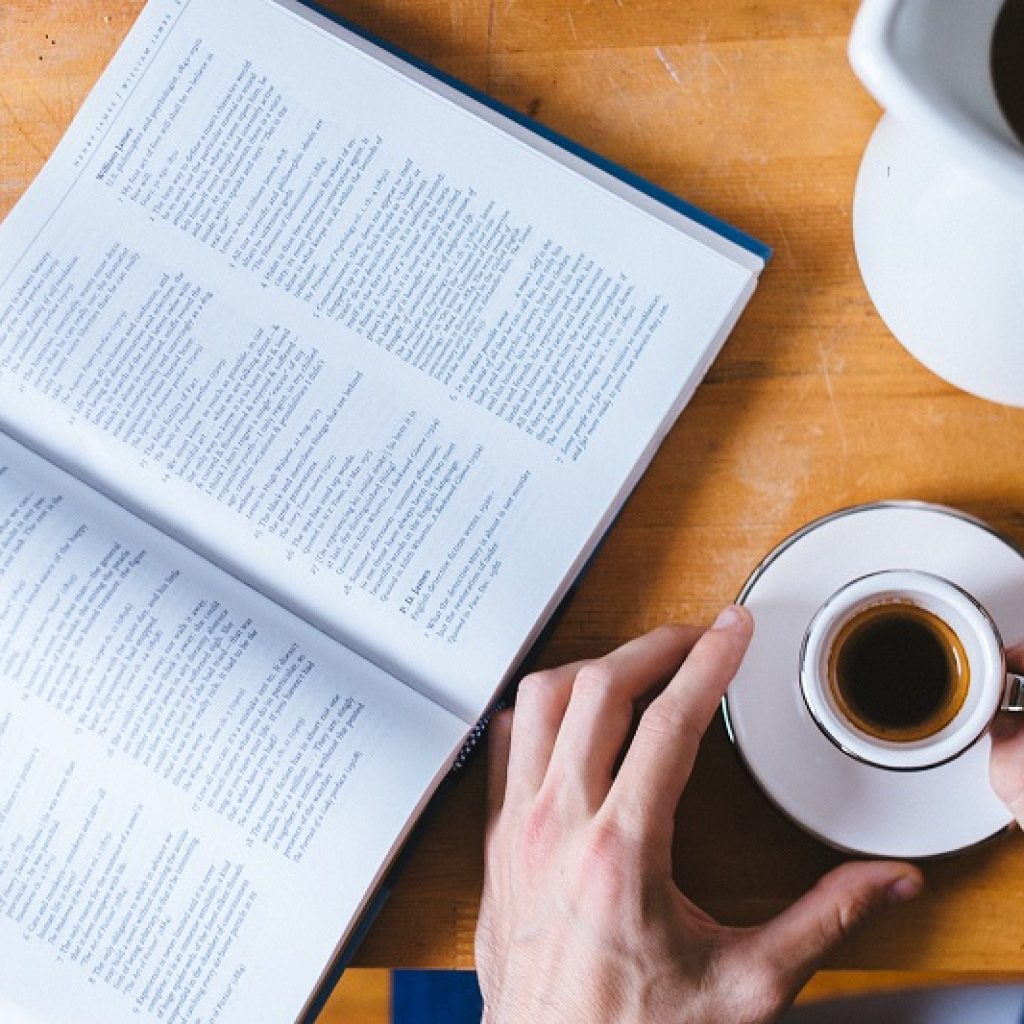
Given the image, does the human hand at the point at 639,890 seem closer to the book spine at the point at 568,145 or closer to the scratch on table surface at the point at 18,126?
the book spine at the point at 568,145

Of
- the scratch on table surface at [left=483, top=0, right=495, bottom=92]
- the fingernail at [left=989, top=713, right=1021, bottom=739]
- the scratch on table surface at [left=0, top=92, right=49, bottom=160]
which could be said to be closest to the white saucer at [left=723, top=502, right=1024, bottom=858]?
the fingernail at [left=989, top=713, right=1021, bottom=739]

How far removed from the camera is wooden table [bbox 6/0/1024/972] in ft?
1.90

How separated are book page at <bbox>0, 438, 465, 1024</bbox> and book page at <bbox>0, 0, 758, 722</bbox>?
0.03 meters

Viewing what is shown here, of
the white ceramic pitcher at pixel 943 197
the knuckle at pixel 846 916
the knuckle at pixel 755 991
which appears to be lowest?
the knuckle at pixel 755 991

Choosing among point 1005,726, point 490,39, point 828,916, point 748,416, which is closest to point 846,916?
point 828,916

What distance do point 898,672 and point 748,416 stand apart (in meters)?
0.14

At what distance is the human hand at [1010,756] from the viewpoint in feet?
1.68

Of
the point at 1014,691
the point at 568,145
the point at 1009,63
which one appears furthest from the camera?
the point at 568,145

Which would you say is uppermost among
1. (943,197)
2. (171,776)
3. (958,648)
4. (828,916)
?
(943,197)

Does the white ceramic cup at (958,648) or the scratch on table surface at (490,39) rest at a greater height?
the scratch on table surface at (490,39)

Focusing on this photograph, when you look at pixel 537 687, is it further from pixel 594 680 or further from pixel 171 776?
pixel 171 776

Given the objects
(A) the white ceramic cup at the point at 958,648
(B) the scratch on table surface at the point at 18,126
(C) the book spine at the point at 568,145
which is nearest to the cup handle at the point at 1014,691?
(A) the white ceramic cup at the point at 958,648

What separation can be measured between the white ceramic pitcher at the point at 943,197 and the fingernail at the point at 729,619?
0.47ft

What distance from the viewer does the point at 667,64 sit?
0.62 m
